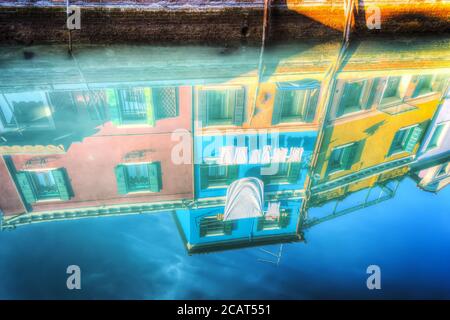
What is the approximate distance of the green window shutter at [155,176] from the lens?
8812 mm

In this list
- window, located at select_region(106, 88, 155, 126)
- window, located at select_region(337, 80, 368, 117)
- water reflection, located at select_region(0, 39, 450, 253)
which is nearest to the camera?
water reflection, located at select_region(0, 39, 450, 253)

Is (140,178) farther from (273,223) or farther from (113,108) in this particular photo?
(273,223)

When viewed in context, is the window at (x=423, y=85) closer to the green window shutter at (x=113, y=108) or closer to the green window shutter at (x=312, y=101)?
the green window shutter at (x=312, y=101)

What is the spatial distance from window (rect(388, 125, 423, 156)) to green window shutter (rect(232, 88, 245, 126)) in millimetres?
5416

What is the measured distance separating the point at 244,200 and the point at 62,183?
5176 millimetres

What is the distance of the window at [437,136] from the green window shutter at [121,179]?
10.3 metres

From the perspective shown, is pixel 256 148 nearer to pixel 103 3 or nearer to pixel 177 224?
pixel 177 224

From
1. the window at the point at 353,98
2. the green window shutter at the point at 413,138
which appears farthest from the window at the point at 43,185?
the green window shutter at the point at 413,138

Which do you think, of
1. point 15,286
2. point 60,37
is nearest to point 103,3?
point 60,37

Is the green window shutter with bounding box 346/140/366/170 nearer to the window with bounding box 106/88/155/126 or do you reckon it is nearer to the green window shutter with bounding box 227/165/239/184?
the green window shutter with bounding box 227/165/239/184

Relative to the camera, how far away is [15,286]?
534 cm

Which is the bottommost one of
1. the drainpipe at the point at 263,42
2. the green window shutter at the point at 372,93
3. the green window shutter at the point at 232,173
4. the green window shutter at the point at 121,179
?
the green window shutter at the point at 232,173

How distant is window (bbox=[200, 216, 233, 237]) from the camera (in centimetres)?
731

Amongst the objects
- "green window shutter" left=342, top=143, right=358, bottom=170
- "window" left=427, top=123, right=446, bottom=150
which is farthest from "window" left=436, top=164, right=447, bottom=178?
"green window shutter" left=342, top=143, right=358, bottom=170
